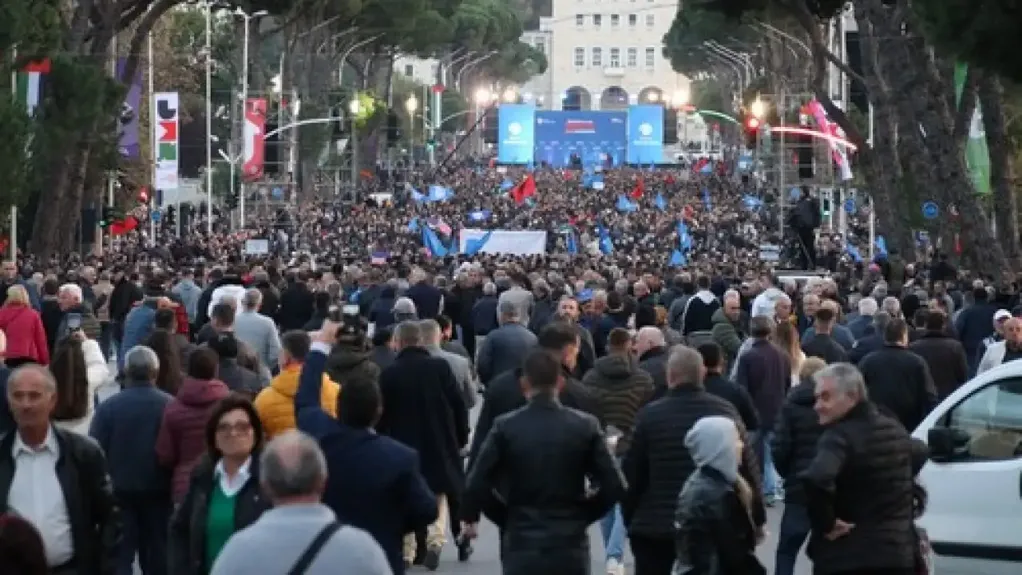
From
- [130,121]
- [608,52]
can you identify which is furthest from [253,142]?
[608,52]

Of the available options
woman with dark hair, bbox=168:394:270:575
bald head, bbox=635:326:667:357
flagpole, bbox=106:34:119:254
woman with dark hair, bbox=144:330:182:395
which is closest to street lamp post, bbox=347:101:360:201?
flagpole, bbox=106:34:119:254

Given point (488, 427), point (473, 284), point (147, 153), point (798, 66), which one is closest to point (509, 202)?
point (798, 66)

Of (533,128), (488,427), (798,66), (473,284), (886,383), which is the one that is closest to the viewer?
(488,427)

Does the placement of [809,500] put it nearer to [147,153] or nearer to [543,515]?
[543,515]

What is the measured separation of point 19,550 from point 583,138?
114839 mm

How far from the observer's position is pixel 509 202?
266ft

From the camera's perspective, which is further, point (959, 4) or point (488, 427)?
point (959, 4)

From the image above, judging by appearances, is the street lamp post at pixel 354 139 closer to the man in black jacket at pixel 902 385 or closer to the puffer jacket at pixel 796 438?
the man in black jacket at pixel 902 385

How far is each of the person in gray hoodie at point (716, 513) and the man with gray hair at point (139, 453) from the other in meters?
3.01

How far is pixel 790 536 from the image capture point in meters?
11.7

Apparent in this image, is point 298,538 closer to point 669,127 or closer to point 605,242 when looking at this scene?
point 605,242

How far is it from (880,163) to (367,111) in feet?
137

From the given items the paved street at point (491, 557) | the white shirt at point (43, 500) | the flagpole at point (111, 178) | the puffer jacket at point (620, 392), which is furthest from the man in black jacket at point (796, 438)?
the flagpole at point (111, 178)

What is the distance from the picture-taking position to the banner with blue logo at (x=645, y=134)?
11844 centimetres
